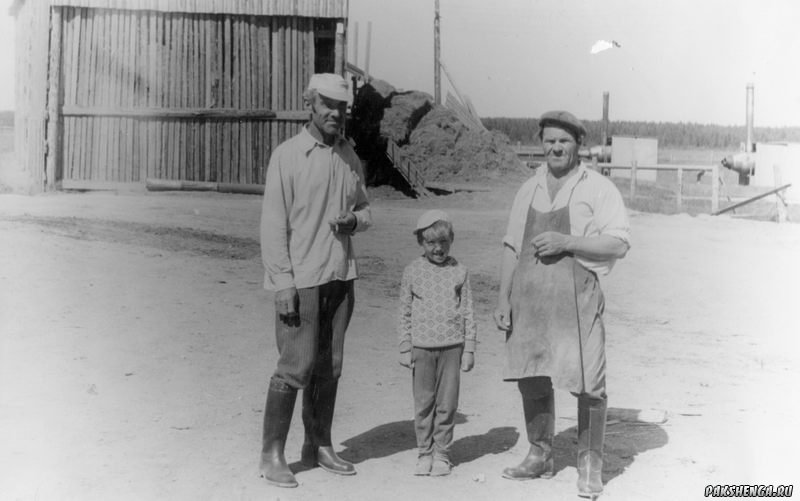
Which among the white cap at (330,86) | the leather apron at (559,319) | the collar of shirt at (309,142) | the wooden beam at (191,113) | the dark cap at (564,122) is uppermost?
the wooden beam at (191,113)

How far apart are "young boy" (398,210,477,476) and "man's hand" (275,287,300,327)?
648mm

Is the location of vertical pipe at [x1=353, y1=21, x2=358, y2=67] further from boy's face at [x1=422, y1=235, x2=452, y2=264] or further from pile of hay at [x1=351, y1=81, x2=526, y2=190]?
boy's face at [x1=422, y1=235, x2=452, y2=264]

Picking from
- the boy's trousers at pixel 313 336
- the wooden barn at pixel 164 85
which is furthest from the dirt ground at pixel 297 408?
the wooden barn at pixel 164 85

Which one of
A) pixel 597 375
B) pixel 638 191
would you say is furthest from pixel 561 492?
pixel 638 191

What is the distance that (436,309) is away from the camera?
5.01 meters

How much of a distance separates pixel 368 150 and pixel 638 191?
9.54 meters

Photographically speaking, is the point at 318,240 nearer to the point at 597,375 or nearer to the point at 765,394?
the point at 597,375

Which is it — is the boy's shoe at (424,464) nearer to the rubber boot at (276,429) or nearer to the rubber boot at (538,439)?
the rubber boot at (538,439)

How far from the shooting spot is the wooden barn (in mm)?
17234

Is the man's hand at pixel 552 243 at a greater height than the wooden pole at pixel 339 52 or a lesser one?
lesser

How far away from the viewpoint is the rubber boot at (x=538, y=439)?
196 inches

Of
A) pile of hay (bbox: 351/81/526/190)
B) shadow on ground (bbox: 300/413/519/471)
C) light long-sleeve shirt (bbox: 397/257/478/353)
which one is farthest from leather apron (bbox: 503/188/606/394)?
pile of hay (bbox: 351/81/526/190)

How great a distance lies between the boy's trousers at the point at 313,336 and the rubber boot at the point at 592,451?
1.31 metres

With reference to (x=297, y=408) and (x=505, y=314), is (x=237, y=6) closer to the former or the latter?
(x=297, y=408)
